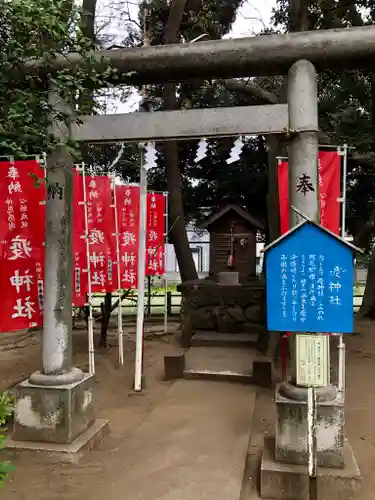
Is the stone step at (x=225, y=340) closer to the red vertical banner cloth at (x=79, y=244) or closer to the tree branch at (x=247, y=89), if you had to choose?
the red vertical banner cloth at (x=79, y=244)

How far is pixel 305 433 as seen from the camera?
4062 mm

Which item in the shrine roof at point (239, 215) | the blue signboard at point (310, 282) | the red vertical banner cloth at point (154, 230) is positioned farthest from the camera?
the shrine roof at point (239, 215)

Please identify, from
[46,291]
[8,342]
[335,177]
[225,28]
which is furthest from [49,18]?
[225,28]

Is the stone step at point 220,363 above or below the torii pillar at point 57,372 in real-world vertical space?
below

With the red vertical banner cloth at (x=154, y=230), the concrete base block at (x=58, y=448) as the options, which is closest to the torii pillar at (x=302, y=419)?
the concrete base block at (x=58, y=448)

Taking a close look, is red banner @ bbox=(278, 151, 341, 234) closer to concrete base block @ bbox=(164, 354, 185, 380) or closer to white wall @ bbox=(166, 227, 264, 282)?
concrete base block @ bbox=(164, 354, 185, 380)

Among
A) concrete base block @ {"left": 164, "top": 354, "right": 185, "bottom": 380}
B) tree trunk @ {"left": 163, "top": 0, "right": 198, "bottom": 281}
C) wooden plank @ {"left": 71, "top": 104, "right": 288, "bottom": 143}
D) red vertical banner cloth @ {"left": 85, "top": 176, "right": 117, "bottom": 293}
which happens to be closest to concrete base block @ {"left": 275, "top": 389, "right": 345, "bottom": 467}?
wooden plank @ {"left": 71, "top": 104, "right": 288, "bottom": 143}

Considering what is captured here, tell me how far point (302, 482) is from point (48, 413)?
2450 millimetres

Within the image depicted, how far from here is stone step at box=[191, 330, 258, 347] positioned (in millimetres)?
9383

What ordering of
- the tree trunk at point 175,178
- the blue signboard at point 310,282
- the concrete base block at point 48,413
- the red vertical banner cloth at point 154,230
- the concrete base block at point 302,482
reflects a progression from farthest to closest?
the tree trunk at point 175,178 → the red vertical banner cloth at point 154,230 → the concrete base block at point 48,413 → the concrete base block at point 302,482 → the blue signboard at point 310,282

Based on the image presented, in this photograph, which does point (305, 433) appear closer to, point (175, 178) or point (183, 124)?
point (183, 124)

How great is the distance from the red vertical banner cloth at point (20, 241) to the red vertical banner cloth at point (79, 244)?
1.66 meters

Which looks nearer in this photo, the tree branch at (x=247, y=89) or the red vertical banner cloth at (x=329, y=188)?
the red vertical banner cloth at (x=329, y=188)

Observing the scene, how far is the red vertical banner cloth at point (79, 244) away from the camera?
7.19m
